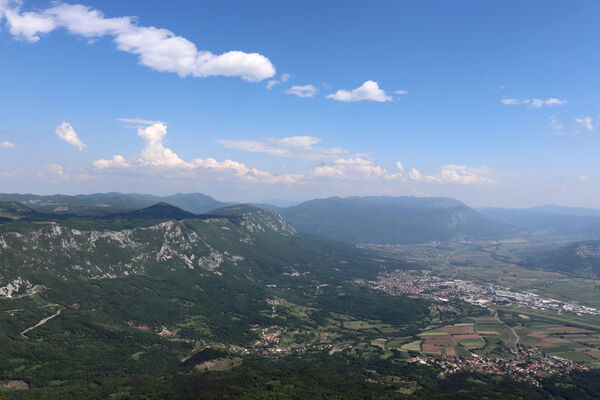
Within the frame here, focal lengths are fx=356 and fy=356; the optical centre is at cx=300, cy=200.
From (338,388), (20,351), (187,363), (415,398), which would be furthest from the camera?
(187,363)

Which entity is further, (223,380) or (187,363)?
(187,363)

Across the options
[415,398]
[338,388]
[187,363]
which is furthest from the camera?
[187,363]

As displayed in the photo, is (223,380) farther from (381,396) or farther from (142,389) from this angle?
(381,396)

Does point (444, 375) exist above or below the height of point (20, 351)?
below

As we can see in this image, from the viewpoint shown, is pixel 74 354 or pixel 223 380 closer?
pixel 223 380

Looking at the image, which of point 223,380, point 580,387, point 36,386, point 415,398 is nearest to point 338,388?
point 415,398

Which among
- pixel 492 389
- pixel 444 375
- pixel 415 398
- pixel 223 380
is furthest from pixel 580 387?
pixel 223 380

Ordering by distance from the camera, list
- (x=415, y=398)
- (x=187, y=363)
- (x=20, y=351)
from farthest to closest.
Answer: (x=187, y=363)
(x=20, y=351)
(x=415, y=398)

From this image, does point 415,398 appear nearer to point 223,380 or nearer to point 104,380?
point 223,380
